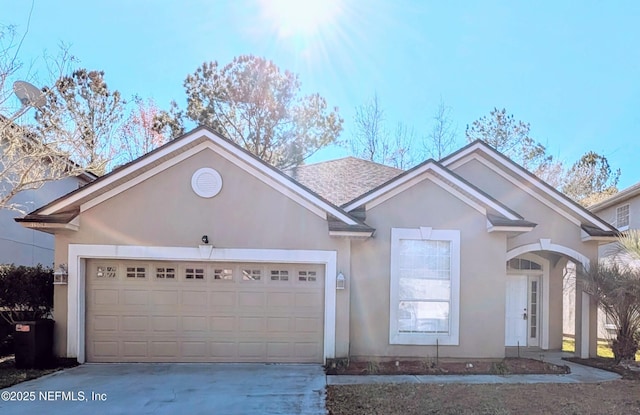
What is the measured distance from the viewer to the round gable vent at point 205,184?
10469mm

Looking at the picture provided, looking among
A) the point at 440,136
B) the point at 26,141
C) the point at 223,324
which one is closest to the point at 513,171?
the point at 223,324

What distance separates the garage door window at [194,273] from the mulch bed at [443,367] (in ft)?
11.5

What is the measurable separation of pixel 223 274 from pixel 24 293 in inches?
188

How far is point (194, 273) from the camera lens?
1063 centimetres

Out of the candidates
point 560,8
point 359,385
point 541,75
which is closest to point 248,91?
point 541,75

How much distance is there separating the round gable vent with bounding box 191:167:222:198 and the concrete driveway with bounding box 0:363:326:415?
3807mm

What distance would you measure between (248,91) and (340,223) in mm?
16499

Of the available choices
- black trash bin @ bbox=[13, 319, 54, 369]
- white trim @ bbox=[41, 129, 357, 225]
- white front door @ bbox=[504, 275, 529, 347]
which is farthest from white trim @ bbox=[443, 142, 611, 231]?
black trash bin @ bbox=[13, 319, 54, 369]

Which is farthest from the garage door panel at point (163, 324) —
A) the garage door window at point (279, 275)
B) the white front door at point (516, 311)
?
the white front door at point (516, 311)

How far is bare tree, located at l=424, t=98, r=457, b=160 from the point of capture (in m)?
28.5

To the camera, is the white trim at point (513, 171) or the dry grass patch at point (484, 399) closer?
the dry grass patch at point (484, 399)

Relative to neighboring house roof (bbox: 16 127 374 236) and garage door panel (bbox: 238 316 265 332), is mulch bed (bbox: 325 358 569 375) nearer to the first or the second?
garage door panel (bbox: 238 316 265 332)

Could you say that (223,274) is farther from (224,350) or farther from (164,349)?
(164,349)

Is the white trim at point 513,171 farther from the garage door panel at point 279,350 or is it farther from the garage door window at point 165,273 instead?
the garage door window at point 165,273
